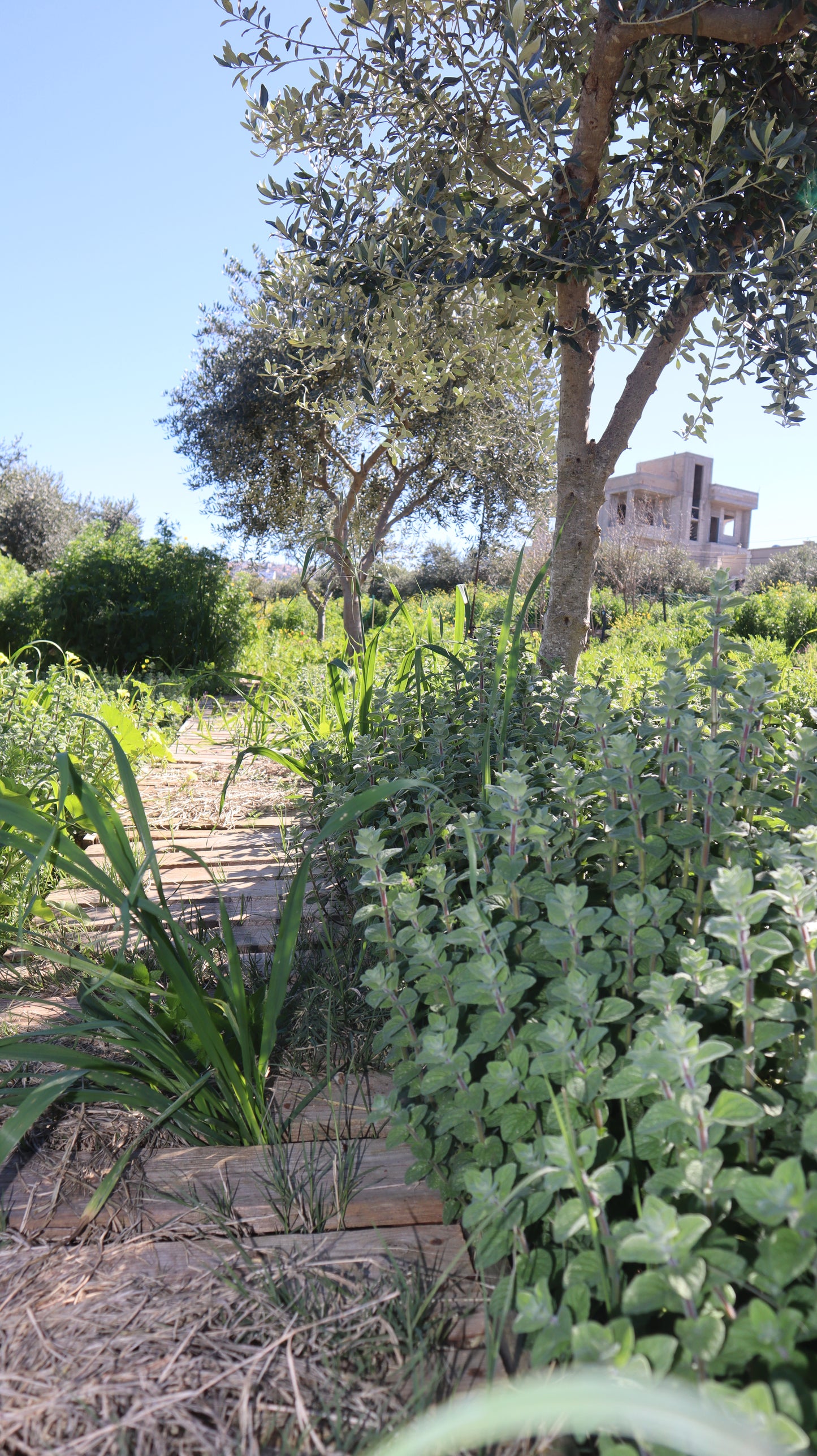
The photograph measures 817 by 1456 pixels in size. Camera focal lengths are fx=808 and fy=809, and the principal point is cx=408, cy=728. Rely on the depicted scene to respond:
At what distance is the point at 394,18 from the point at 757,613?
1246cm

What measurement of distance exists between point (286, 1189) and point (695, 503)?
47443 millimetres

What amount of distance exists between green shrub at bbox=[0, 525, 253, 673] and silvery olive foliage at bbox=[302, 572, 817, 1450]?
25.9 ft

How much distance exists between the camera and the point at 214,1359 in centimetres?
100

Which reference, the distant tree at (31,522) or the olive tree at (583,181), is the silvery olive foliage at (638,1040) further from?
the distant tree at (31,522)

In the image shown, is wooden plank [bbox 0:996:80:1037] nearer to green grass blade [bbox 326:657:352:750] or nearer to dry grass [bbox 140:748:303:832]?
green grass blade [bbox 326:657:352:750]

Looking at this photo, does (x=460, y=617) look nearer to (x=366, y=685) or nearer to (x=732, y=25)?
(x=366, y=685)

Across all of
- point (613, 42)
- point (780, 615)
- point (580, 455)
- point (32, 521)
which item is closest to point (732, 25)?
point (613, 42)

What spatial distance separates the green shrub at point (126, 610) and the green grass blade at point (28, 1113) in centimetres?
782

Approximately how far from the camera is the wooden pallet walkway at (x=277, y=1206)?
1180 millimetres

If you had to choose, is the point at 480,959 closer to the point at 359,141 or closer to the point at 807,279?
the point at 807,279

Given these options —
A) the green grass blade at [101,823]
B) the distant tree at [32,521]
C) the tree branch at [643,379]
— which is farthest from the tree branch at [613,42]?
the distant tree at [32,521]

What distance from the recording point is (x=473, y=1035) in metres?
1.15

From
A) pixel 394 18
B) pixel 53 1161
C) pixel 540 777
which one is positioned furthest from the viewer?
pixel 394 18

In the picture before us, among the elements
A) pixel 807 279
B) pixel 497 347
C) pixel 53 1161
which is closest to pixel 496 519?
pixel 497 347
